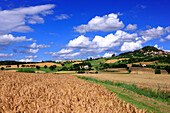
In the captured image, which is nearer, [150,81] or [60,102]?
[60,102]

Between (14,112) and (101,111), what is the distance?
3.12 metres

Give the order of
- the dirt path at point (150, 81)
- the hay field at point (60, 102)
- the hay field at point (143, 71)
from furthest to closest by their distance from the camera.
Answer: the hay field at point (143, 71) < the dirt path at point (150, 81) < the hay field at point (60, 102)

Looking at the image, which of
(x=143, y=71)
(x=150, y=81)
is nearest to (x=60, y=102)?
(x=150, y=81)

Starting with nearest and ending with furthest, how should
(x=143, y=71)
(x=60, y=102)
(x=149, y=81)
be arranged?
(x=60, y=102), (x=149, y=81), (x=143, y=71)

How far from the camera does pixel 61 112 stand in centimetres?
602

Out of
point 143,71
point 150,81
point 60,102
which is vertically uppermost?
point 60,102

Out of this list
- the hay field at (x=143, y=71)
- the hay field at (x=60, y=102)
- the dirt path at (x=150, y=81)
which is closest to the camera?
the hay field at (x=60, y=102)

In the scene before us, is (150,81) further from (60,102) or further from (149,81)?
(60,102)

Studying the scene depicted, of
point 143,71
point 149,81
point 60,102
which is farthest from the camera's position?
point 143,71

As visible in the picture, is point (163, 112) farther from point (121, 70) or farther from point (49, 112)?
point (121, 70)

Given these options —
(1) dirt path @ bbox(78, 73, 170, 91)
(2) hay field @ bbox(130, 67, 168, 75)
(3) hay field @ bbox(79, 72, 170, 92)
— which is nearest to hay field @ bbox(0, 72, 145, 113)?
(1) dirt path @ bbox(78, 73, 170, 91)

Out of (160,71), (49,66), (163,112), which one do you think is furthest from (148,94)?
(49,66)

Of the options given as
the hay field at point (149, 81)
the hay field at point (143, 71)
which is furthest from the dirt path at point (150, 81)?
the hay field at point (143, 71)

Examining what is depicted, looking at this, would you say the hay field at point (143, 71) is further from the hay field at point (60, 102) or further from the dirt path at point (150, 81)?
the hay field at point (60, 102)
